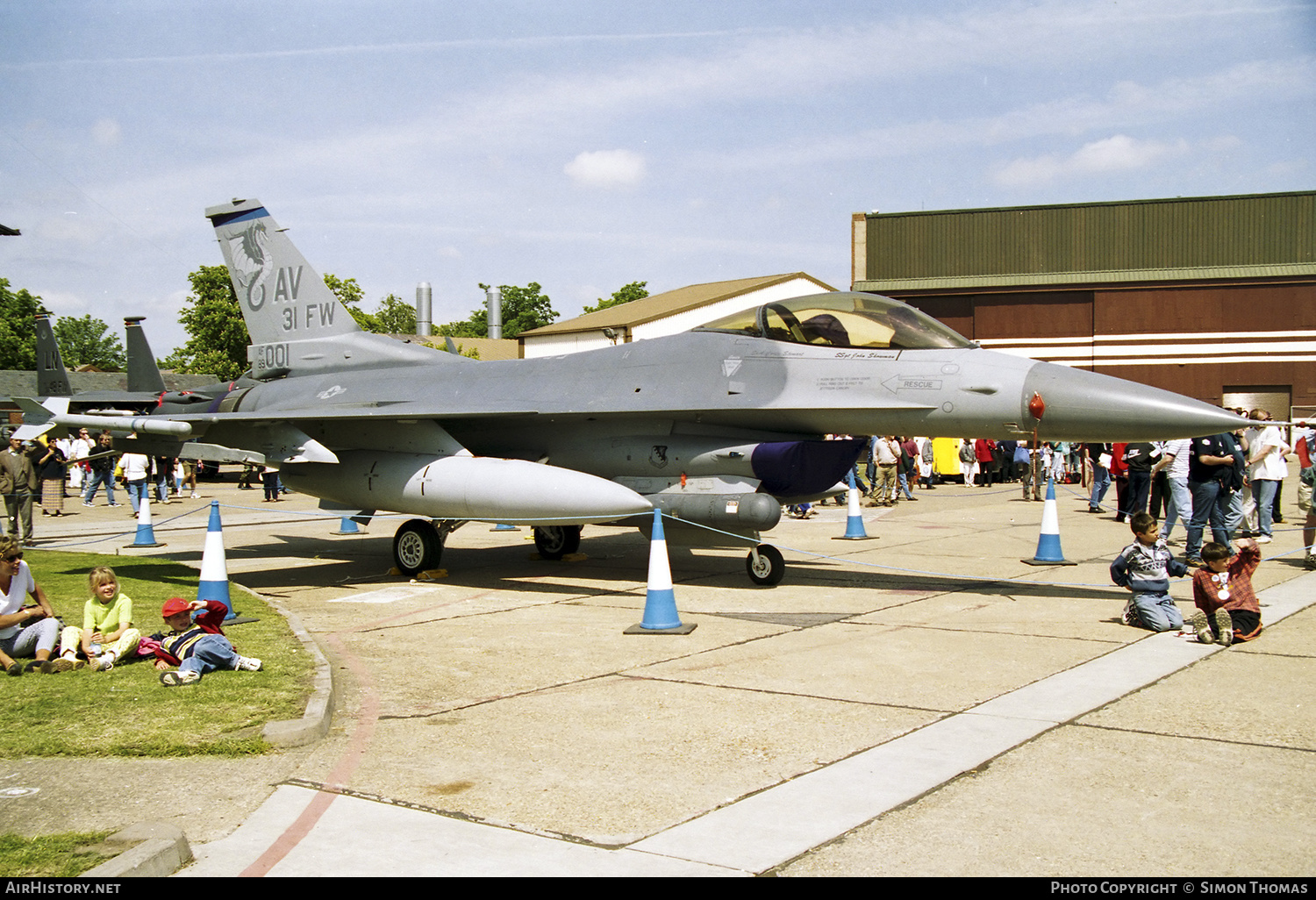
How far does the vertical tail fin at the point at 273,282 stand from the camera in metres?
14.4

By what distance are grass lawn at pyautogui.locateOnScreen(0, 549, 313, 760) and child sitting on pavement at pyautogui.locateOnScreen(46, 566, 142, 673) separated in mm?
95

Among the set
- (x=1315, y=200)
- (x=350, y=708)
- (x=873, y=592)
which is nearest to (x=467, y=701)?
(x=350, y=708)

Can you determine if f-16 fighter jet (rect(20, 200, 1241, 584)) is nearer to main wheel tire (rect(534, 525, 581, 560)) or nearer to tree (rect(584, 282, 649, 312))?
main wheel tire (rect(534, 525, 581, 560))

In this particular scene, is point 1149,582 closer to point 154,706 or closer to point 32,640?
point 154,706

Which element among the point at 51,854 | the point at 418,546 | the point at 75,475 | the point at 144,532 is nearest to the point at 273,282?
the point at 144,532

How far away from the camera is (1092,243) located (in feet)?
145

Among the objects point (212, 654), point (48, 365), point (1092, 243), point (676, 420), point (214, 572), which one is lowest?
point (212, 654)

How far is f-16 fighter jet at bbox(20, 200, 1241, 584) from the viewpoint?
30.8 feet

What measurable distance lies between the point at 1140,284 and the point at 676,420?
38488 mm

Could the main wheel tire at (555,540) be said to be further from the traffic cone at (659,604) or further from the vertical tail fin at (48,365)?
the vertical tail fin at (48,365)

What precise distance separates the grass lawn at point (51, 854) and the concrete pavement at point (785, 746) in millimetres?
301

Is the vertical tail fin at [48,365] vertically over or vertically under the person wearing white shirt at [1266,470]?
over

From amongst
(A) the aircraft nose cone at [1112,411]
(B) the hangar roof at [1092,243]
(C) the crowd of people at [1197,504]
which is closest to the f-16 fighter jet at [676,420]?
(A) the aircraft nose cone at [1112,411]

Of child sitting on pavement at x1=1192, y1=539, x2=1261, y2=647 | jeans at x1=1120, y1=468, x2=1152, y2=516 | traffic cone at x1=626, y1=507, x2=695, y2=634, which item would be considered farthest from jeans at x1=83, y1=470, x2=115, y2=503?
child sitting on pavement at x1=1192, y1=539, x2=1261, y2=647
